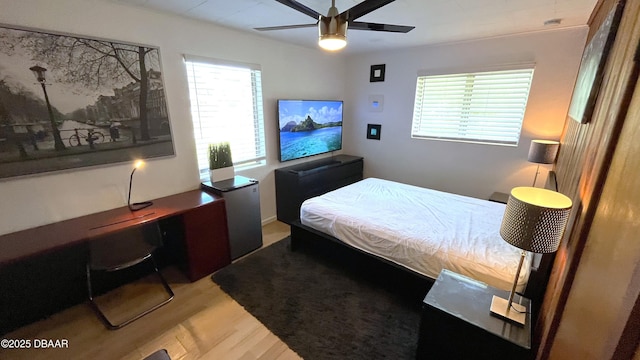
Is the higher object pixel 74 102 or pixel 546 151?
pixel 74 102

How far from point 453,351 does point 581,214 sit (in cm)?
93

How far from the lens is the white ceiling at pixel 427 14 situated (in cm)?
196

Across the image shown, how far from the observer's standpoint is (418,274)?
75.5 inches

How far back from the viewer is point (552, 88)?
8.90 feet

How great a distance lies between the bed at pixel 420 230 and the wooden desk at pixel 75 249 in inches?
33.9

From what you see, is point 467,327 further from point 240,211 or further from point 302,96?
point 302,96

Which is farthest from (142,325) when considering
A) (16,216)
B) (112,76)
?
(112,76)

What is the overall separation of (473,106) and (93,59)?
395 cm

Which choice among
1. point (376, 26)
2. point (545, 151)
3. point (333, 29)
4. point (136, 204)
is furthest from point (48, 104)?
point (545, 151)

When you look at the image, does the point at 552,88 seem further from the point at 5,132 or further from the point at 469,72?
the point at 5,132

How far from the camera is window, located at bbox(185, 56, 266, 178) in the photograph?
2.59 metres

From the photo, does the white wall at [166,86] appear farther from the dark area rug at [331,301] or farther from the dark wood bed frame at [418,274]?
the dark area rug at [331,301]

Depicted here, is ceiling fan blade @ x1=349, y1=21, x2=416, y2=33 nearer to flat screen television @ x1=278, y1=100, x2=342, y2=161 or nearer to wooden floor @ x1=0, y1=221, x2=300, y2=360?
flat screen television @ x1=278, y1=100, x2=342, y2=161

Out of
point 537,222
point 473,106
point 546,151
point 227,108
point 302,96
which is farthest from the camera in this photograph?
point 302,96
